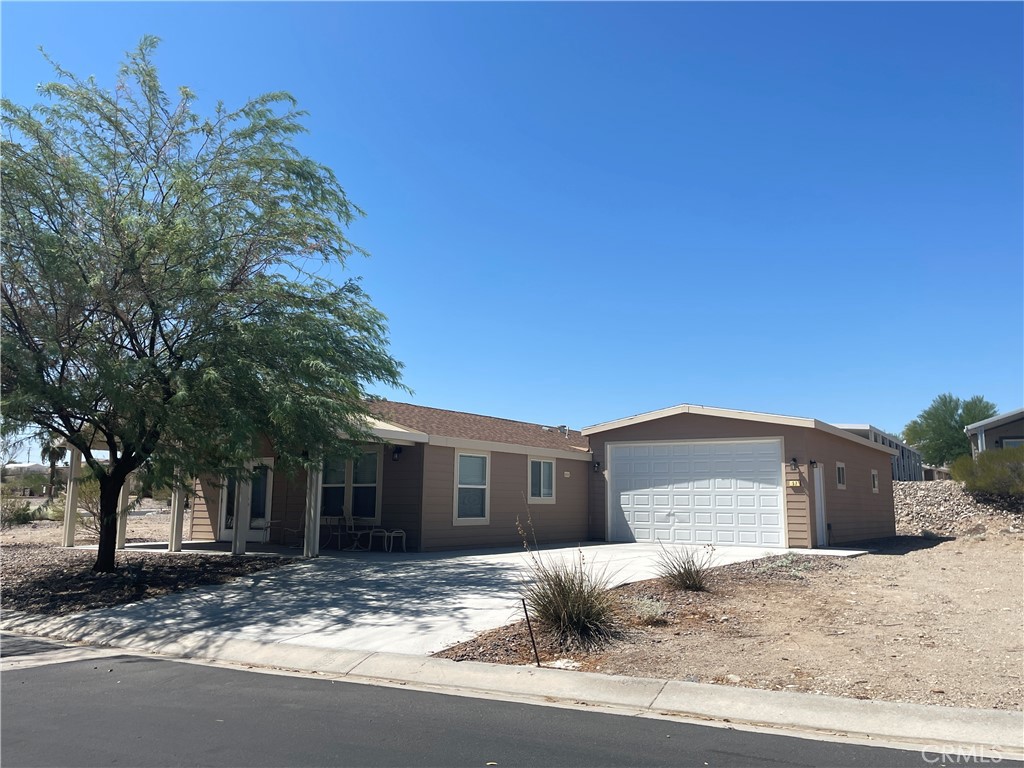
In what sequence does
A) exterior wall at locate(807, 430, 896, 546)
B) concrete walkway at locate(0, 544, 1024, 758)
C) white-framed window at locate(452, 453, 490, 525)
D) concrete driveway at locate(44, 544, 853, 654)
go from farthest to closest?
exterior wall at locate(807, 430, 896, 546) < white-framed window at locate(452, 453, 490, 525) < concrete driveway at locate(44, 544, 853, 654) < concrete walkway at locate(0, 544, 1024, 758)

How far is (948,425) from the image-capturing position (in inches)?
1938

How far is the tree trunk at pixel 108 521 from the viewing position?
41.3 ft

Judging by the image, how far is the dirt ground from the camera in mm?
6426

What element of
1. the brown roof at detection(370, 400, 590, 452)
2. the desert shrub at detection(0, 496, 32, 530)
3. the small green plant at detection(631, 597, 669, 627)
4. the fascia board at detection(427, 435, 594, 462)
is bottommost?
the small green plant at detection(631, 597, 669, 627)

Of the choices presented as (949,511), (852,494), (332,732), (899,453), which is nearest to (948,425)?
(899,453)

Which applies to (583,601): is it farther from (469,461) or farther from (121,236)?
(469,461)

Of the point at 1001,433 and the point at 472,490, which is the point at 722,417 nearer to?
the point at 472,490

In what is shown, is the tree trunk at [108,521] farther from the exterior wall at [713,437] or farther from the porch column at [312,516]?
the exterior wall at [713,437]

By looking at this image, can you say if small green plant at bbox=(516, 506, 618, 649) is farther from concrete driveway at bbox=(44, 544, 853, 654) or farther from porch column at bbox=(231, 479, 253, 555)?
porch column at bbox=(231, 479, 253, 555)

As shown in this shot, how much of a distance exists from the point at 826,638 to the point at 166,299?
9927 millimetres

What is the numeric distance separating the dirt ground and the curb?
0.84ft

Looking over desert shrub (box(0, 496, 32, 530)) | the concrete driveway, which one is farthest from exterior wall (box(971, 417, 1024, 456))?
desert shrub (box(0, 496, 32, 530))

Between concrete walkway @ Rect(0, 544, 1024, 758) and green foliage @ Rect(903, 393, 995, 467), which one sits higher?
green foliage @ Rect(903, 393, 995, 467)

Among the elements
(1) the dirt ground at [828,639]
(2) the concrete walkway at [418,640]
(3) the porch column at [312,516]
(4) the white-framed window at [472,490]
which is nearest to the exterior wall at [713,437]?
(2) the concrete walkway at [418,640]
